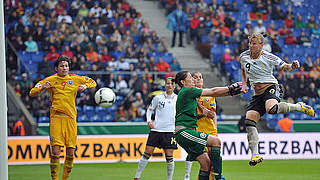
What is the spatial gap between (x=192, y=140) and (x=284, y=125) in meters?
13.4

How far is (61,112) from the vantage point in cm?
1037

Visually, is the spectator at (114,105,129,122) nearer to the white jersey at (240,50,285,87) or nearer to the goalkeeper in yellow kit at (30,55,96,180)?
the goalkeeper in yellow kit at (30,55,96,180)

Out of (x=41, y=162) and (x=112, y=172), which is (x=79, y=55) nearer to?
(x=41, y=162)

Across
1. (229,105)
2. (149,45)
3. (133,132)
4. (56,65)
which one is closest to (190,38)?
(149,45)

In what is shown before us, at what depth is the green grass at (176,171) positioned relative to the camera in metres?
13.4

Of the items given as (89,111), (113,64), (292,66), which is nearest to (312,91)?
(113,64)

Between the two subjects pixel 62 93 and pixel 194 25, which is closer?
pixel 62 93

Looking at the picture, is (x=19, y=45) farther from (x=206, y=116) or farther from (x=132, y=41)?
(x=206, y=116)

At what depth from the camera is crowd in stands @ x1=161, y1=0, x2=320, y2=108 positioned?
73.7 ft

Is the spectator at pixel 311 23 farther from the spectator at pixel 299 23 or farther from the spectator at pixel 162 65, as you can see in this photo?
the spectator at pixel 162 65

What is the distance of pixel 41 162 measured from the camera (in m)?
17.7

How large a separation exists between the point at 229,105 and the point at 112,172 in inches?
348

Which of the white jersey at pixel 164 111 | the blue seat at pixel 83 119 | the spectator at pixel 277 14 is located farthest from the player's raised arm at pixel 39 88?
the spectator at pixel 277 14

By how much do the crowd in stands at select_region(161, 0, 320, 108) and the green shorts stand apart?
13.5 m
